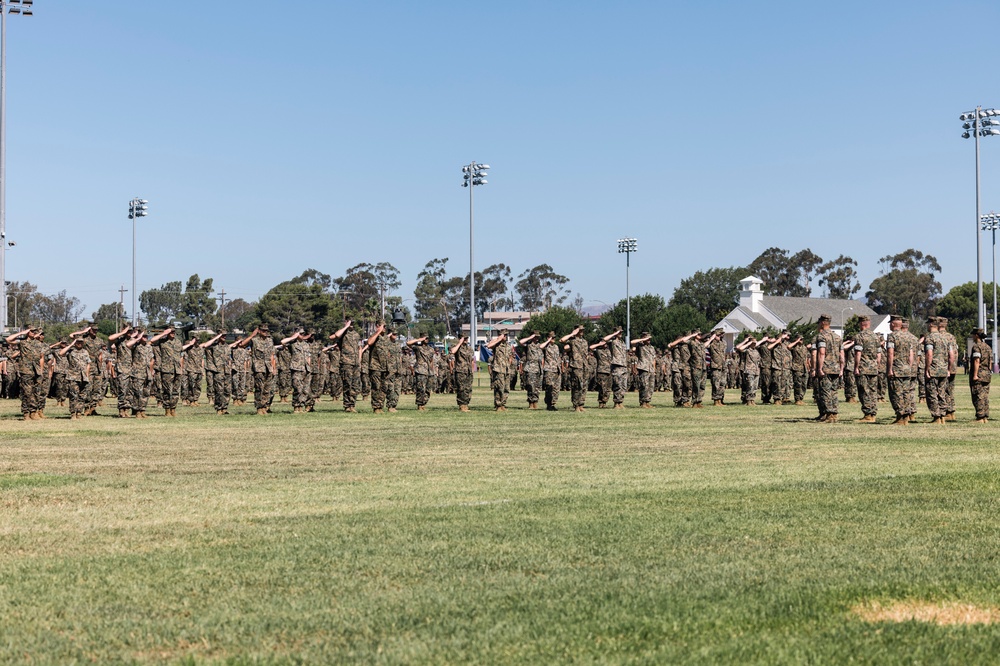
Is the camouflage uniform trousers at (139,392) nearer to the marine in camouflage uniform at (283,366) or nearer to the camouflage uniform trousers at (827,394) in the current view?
the marine in camouflage uniform at (283,366)

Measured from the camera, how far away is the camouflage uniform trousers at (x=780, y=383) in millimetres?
34562

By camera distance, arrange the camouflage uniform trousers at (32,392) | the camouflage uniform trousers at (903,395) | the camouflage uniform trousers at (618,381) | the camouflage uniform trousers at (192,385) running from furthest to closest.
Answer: the camouflage uniform trousers at (192,385), the camouflage uniform trousers at (618,381), the camouflage uniform trousers at (32,392), the camouflage uniform trousers at (903,395)

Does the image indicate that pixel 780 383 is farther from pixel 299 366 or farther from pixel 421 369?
pixel 299 366

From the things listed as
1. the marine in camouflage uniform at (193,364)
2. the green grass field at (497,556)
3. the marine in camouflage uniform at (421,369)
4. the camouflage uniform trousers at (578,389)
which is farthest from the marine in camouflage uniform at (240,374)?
the green grass field at (497,556)

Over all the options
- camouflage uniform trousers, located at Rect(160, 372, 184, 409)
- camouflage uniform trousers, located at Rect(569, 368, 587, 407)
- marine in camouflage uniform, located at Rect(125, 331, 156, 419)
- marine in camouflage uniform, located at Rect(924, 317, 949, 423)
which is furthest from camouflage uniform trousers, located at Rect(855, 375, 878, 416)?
marine in camouflage uniform, located at Rect(125, 331, 156, 419)

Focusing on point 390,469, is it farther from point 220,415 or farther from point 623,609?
point 220,415

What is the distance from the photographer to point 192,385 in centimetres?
3381

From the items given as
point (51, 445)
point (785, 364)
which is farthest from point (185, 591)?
point (785, 364)

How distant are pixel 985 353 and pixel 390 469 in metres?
14.8

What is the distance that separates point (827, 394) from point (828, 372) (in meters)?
0.48

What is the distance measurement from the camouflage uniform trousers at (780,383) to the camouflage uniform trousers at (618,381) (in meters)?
5.69

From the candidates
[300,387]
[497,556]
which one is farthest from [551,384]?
[497,556]

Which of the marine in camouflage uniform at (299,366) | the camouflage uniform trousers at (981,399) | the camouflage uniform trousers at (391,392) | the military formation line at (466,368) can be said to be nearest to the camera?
the camouflage uniform trousers at (981,399)

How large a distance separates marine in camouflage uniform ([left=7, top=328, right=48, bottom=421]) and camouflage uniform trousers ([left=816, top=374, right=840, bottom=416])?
1615 centimetres
